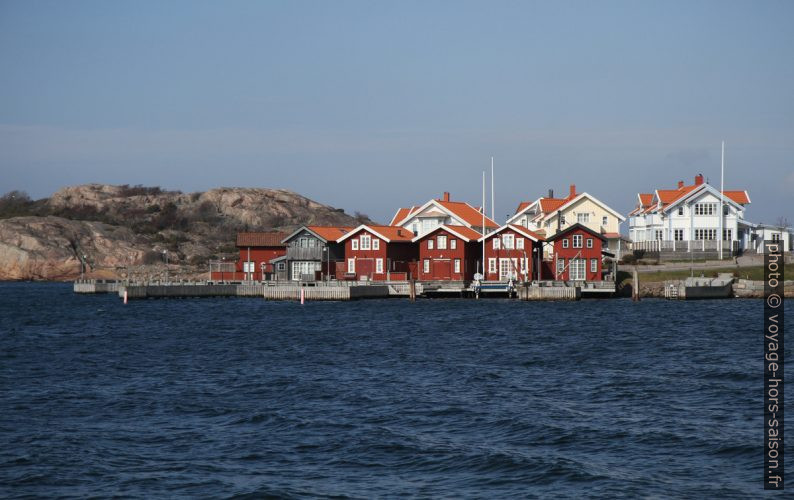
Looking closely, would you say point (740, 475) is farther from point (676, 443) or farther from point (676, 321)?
point (676, 321)

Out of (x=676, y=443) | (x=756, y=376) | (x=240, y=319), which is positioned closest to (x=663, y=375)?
(x=756, y=376)

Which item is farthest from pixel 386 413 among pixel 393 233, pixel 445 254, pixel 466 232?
pixel 466 232

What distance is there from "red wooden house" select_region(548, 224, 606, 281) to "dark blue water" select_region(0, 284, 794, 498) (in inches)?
1120

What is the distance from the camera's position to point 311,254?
95.6 meters

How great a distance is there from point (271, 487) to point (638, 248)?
86282mm

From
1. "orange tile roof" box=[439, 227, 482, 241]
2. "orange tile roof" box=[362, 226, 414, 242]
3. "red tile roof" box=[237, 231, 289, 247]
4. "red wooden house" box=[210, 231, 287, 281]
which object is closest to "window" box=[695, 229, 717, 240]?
"orange tile roof" box=[439, 227, 482, 241]

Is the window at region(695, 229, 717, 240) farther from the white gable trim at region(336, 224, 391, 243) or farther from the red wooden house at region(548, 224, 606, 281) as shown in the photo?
the white gable trim at region(336, 224, 391, 243)

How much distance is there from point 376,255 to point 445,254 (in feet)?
22.3

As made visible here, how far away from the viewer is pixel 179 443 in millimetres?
24438

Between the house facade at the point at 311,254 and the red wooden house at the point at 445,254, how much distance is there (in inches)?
394

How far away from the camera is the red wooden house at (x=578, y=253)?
3310 inches

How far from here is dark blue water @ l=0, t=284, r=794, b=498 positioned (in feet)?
69.8

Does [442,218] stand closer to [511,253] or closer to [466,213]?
[466,213]

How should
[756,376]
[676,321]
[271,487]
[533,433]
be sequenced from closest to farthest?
1. [271,487]
2. [533,433]
3. [756,376]
4. [676,321]
